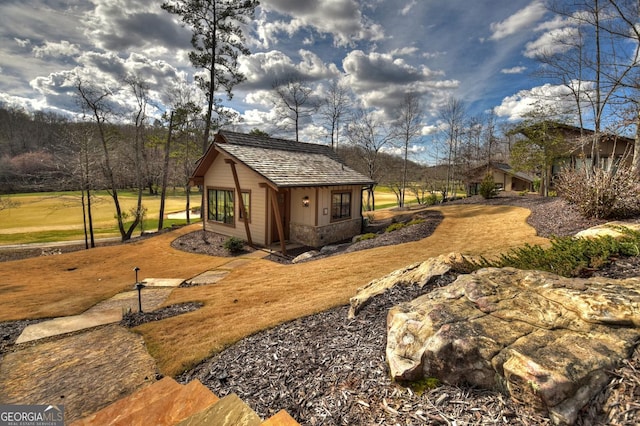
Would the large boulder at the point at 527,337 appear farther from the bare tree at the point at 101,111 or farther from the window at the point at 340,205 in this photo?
the bare tree at the point at 101,111

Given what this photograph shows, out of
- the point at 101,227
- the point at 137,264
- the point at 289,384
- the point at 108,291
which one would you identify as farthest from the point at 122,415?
the point at 101,227

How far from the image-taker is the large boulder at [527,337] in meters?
2.16

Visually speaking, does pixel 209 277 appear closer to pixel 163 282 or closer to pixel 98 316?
pixel 163 282

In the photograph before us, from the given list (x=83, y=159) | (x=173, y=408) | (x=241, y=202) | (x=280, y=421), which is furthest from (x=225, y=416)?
(x=83, y=159)

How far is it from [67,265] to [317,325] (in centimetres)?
1362

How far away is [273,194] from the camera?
13047mm

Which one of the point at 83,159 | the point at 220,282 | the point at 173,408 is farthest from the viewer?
the point at 83,159

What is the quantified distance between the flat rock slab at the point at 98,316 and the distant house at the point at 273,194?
20.1 feet

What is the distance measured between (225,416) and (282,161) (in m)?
13.8

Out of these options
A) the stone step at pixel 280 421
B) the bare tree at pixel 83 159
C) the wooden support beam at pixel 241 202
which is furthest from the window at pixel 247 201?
the stone step at pixel 280 421

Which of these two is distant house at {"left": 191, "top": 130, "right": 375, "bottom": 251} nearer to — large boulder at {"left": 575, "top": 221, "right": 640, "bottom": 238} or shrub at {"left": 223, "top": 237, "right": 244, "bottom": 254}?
shrub at {"left": 223, "top": 237, "right": 244, "bottom": 254}

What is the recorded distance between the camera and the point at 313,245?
1469 cm

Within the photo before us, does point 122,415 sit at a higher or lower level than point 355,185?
lower

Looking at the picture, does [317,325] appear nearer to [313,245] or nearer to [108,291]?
[108,291]
